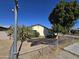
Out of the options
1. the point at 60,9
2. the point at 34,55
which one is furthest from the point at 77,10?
the point at 34,55

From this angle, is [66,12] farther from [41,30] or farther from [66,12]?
[41,30]

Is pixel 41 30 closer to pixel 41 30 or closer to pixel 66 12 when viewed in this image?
pixel 41 30

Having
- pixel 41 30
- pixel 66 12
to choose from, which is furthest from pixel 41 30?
pixel 66 12

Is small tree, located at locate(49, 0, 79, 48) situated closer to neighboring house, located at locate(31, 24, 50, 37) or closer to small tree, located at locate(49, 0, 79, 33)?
small tree, located at locate(49, 0, 79, 33)

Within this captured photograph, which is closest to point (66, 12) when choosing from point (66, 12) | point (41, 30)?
point (66, 12)

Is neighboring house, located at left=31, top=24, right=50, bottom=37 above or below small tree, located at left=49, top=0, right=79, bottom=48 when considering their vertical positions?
below

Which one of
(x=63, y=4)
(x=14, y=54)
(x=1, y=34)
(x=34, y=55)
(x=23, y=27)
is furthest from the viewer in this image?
(x=63, y=4)

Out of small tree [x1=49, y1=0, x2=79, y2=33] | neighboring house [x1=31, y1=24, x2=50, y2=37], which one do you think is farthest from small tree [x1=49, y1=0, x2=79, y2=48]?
neighboring house [x1=31, y1=24, x2=50, y2=37]

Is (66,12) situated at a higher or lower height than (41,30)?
higher

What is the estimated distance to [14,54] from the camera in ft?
20.1

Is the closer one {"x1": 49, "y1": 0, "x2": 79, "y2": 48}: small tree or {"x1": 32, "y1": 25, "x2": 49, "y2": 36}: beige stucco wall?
{"x1": 49, "y1": 0, "x2": 79, "y2": 48}: small tree

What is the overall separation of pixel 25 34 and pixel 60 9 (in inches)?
1003

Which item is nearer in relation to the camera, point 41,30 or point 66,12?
point 66,12

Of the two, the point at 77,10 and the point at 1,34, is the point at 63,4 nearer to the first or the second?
the point at 77,10
